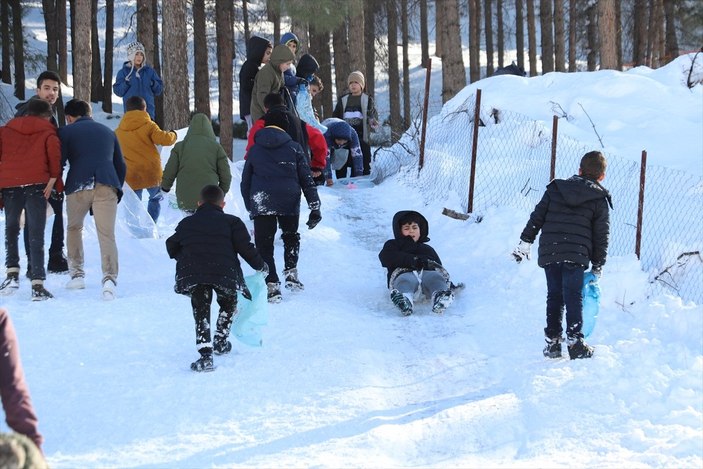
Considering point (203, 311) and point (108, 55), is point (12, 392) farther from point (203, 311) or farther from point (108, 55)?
point (108, 55)

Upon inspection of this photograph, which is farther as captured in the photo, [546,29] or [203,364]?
[546,29]

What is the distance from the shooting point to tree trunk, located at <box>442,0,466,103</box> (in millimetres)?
17156

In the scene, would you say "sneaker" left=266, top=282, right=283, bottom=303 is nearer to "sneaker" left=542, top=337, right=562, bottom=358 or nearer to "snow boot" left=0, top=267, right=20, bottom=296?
"snow boot" left=0, top=267, right=20, bottom=296

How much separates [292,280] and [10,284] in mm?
2534

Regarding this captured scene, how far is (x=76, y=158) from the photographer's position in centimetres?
835

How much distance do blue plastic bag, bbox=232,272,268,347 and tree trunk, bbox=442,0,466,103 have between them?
11.0 meters

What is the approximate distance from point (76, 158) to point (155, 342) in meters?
2.07

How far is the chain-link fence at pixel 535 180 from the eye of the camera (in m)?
9.54

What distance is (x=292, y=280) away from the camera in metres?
8.89

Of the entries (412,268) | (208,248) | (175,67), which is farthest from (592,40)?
(208,248)

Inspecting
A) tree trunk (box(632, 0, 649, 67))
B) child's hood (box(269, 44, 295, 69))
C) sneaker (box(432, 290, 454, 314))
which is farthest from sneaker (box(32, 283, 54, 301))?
tree trunk (box(632, 0, 649, 67))

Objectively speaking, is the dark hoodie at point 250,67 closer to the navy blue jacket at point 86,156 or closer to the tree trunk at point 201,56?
the navy blue jacket at point 86,156

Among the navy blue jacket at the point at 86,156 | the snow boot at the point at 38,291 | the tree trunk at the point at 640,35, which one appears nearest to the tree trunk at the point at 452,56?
the tree trunk at the point at 640,35

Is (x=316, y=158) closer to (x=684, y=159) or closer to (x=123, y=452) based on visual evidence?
(x=684, y=159)
